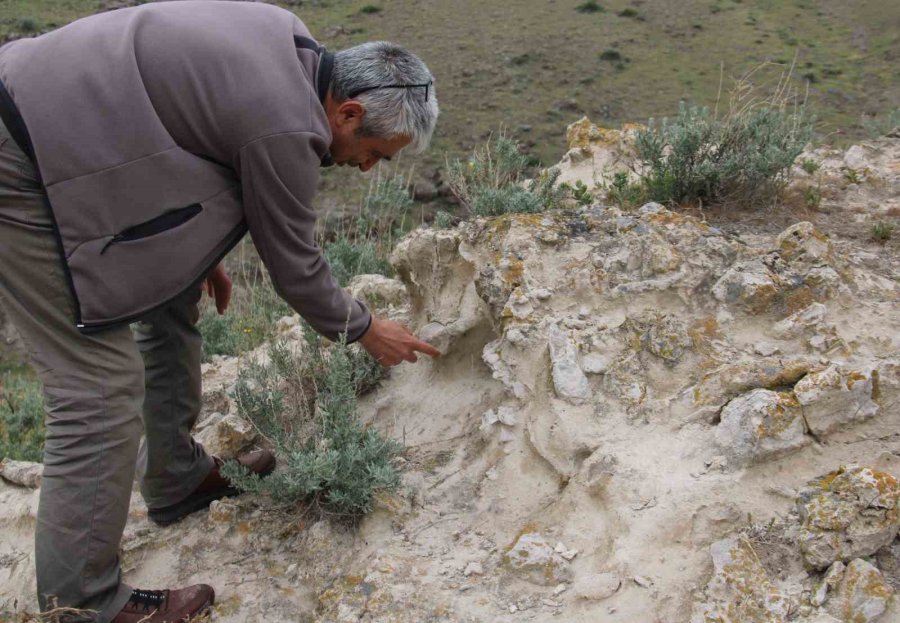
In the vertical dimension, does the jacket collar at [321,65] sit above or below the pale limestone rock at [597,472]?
above

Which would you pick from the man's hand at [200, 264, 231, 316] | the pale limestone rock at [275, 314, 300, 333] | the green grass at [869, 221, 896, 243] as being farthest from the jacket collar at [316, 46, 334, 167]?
the green grass at [869, 221, 896, 243]

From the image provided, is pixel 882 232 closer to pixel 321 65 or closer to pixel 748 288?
pixel 748 288

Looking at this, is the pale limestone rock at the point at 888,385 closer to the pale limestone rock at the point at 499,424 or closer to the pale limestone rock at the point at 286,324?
the pale limestone rock at the point at 499,424

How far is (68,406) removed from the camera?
208 cm

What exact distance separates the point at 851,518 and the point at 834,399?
1.28ft

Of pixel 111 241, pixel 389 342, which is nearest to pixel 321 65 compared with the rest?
pixel 111 241

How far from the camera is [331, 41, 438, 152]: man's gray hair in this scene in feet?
7.39

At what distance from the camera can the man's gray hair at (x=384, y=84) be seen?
225 centimetres

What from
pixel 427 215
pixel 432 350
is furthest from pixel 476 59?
pixel 432 350

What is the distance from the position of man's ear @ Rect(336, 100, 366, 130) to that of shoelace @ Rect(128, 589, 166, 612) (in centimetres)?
146

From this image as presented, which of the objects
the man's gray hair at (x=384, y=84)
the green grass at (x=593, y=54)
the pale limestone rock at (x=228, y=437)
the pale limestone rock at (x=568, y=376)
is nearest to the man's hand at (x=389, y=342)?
the pale limestone rock at (x=568, y=376)

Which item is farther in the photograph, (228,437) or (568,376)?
A: (228,437)

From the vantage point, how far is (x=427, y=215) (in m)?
11.0

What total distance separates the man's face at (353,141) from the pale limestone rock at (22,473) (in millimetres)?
1943
